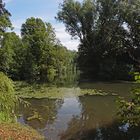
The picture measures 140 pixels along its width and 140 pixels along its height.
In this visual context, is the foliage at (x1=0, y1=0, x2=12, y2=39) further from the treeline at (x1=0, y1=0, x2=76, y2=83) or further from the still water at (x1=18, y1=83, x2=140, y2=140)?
the still water at (x1=18, y1=83, x2=140, y2=140)

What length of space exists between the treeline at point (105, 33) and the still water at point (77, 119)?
21.0 meters

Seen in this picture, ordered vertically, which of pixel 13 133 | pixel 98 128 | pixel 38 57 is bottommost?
pixel 98 128

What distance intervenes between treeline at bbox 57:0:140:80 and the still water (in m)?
21.0

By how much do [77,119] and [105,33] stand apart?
1154 inches

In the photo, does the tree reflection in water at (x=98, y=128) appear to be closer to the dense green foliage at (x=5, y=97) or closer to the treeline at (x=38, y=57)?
the dense green foliage at (x=5, y=97)

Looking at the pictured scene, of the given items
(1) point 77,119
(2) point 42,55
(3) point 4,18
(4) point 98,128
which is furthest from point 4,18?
(4) point 98,128

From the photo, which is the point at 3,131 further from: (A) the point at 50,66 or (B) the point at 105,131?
(A) the point at 50,66

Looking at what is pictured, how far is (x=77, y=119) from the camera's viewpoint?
704 inches

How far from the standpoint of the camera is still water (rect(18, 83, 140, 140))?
1463 cm

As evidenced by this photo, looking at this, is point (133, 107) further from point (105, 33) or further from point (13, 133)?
point (105, 33)

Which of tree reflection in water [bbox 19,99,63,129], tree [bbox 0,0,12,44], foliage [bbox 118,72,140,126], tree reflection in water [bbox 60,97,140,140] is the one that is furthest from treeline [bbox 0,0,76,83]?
foliage [bbox 118,72,140,126]

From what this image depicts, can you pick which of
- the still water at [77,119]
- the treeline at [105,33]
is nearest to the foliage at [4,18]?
the still water at [77,119]

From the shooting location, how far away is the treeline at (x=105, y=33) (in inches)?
1753

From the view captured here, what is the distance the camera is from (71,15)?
4759 centimetres
